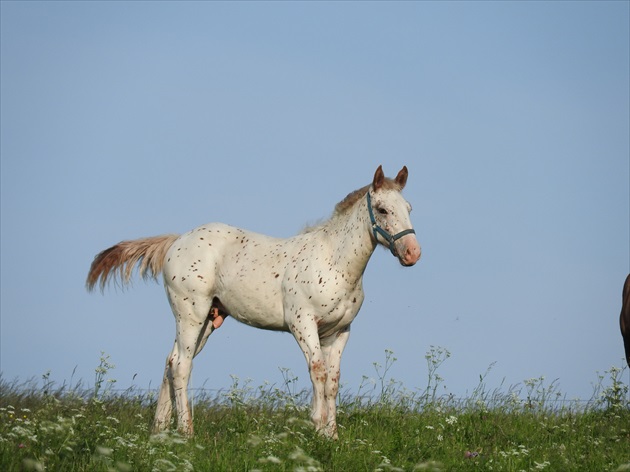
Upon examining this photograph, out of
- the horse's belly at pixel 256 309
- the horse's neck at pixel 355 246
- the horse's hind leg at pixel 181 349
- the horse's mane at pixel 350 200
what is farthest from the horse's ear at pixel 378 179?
the horse's hind leg at pixel 181 349

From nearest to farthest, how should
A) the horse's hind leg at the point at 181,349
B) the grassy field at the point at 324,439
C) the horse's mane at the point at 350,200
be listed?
1. the grassy field at the point at 324,439
2. the horse's mane at the point at 350,200
3. the horse's hind leg at the point at 181,349

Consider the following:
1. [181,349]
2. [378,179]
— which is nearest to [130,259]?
[181,349]

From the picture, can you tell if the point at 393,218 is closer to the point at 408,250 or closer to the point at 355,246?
the point at 408,250

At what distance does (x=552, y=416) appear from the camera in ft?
35.6

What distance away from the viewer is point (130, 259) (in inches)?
472

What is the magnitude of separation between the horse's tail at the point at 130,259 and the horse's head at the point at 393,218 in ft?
9.96

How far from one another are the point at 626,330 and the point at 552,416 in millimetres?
1718

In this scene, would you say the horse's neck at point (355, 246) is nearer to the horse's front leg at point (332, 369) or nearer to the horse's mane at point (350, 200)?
the horse's mane at point (350, 200)

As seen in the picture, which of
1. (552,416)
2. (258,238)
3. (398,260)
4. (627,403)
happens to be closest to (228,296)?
(258,238)

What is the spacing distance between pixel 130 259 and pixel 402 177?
148 inches

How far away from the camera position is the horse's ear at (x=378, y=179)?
396 inches

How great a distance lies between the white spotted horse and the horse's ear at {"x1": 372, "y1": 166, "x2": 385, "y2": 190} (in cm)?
1

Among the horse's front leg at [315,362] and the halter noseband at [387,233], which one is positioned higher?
the halter noseband at [387,233]

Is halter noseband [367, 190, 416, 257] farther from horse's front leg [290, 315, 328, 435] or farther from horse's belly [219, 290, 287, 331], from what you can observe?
horse's belly [219, 290, 287, 331]
